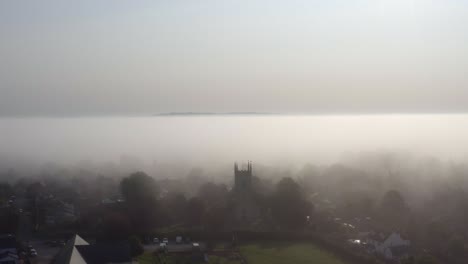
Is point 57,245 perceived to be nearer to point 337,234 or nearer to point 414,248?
point 337,234

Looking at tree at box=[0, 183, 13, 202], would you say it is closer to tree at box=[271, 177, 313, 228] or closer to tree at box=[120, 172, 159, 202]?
tree at box=[120, 172, 159, 202]

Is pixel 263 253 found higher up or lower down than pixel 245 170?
lower down

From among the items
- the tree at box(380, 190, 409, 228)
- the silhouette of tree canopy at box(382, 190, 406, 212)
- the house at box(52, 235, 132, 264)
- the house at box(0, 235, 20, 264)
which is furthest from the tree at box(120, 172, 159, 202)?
the silhouette of tree canopy at box(382, 190, 406, 212)

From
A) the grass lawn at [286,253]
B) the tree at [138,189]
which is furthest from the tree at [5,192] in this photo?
the grass lawn at [286,253]

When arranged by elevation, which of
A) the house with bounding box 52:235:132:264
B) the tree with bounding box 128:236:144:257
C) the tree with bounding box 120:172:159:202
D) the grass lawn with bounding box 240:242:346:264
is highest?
the tree with bounding box 120:172:159:202

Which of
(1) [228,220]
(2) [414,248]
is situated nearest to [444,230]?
(2) [414,248]
